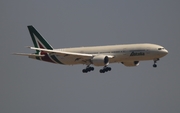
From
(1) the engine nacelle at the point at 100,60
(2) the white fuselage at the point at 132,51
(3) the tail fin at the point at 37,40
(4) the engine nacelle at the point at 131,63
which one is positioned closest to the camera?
(2) the white fuselage at the point at 132,51

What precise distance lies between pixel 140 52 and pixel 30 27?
29.0 meters

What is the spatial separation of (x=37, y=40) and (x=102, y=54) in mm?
18457

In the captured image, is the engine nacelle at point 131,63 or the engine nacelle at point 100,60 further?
the engine nacelle at point 131,63

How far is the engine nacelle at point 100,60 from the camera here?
356ft

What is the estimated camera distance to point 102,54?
110875 mm

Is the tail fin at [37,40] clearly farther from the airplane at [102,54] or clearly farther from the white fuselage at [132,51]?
the white fuselage at [132,51]

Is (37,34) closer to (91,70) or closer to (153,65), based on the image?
(91,70)

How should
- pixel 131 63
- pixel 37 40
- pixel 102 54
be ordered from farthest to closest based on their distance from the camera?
pixel 37 40 < pixel 131 63 < pixel 102 54

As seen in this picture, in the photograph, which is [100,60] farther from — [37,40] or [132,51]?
[37,40]

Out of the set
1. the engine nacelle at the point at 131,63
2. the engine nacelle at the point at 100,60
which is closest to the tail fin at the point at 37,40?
the engine nacelle at the point at 100,60

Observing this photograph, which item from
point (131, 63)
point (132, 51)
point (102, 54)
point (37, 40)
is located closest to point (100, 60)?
point (102, 54)

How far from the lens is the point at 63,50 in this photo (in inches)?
4651

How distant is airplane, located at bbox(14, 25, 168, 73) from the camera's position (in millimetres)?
107250

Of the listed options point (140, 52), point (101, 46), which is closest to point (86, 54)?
point (101, 46)
